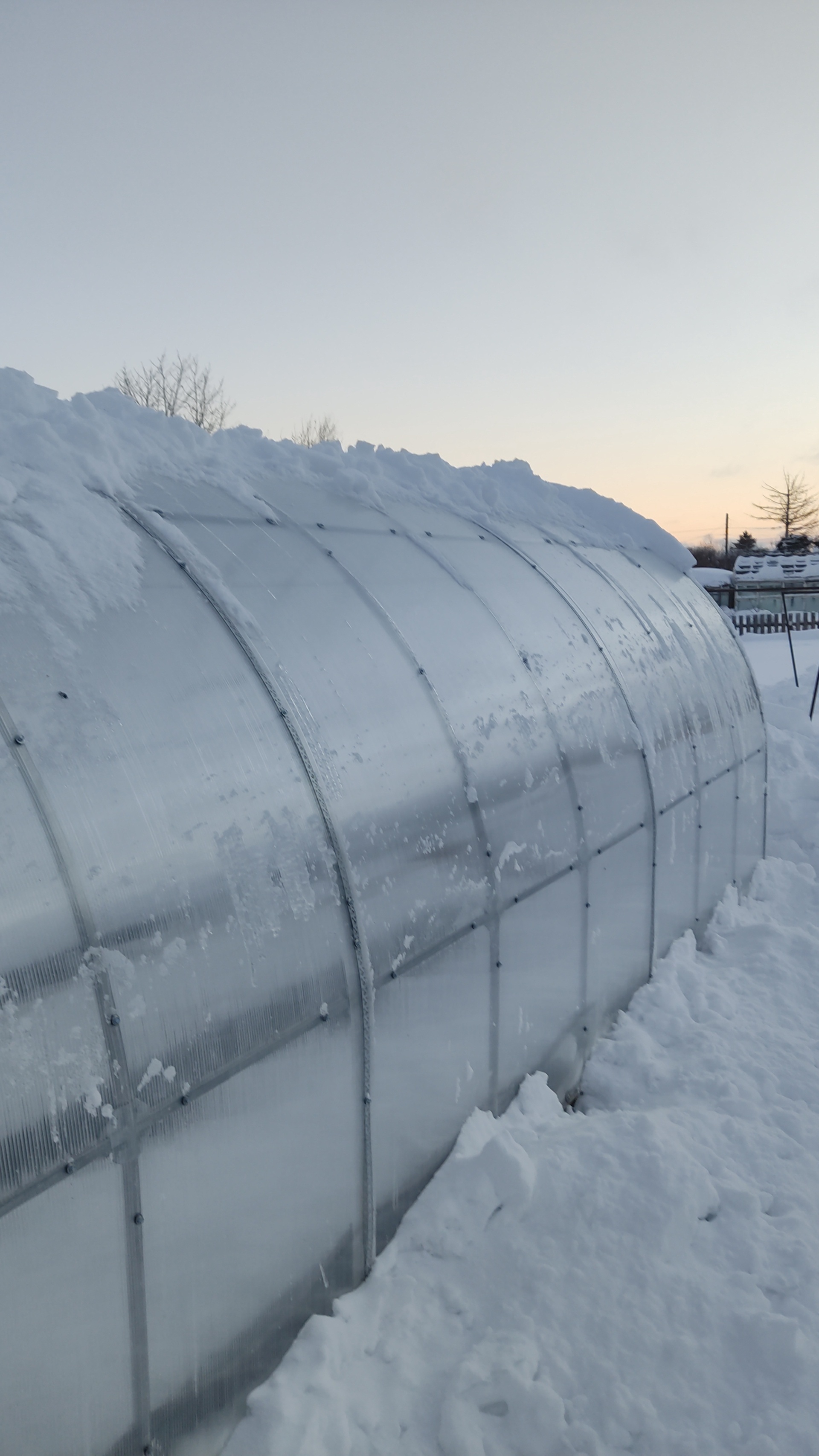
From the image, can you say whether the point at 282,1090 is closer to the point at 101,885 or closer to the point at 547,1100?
the point at 101,885

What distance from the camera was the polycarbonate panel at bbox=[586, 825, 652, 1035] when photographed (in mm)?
6250

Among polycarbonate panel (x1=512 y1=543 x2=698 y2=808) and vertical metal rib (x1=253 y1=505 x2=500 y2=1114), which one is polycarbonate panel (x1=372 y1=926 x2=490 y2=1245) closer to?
vertical metal rib (x1=253 y1=505 x2=500 y2=1114)

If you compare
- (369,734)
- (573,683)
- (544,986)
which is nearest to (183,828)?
(369,734)

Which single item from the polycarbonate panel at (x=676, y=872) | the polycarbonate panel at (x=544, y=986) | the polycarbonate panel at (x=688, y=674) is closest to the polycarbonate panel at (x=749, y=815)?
the polycarbonate panel at (x=688, y=674)

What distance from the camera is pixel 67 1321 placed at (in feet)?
8.98

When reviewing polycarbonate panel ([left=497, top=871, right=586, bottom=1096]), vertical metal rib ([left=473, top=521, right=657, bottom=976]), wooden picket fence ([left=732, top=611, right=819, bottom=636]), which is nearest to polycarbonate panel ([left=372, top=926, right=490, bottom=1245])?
polycarbonate panel ([left=497, top=871, right=586, bottom=1096])

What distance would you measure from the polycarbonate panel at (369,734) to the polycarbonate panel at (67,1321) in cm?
148

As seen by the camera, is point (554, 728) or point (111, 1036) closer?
point (111, 1036)

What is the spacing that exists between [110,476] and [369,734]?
1.65 m

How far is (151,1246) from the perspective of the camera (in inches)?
118

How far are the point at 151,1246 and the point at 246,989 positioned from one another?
2.73 ft

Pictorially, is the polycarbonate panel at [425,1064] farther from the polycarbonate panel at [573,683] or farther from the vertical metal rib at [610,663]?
the vertical metal rib at [610,663]

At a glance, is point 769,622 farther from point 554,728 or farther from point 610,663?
point 554,728

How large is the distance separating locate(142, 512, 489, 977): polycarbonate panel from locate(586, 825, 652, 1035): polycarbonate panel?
1663 millimetres
